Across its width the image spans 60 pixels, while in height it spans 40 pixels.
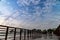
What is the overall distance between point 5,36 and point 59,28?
9853 mm

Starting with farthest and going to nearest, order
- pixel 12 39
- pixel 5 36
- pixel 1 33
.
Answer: pixel 12 39, pixel 1 33, pixel 5 36

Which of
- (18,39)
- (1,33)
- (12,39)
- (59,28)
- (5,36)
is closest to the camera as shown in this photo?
(5,36)

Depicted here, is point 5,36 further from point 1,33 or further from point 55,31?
point 55,31

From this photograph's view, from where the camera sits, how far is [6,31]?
2850 millimetres

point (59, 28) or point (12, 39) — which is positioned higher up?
point (59, 28)

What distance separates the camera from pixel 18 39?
14.9 ft

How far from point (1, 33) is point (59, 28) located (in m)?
9.68

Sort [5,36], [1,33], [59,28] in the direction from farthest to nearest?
[59,28] → [1,33] → [5,36]

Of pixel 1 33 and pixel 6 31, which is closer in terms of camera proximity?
pixel 6 31

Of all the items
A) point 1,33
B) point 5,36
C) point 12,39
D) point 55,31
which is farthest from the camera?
point 55,31

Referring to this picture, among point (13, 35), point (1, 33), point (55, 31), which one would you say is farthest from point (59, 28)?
point (1, 33)

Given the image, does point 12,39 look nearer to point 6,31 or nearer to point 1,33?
point 1,33

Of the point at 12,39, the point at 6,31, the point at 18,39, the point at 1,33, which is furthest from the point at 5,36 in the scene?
the point at 18,39

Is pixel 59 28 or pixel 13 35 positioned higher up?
pixel 59 28
